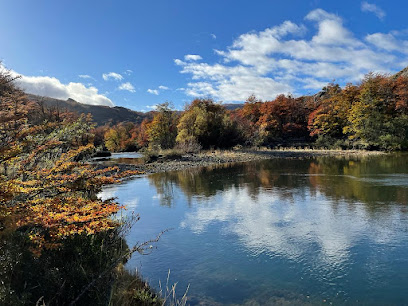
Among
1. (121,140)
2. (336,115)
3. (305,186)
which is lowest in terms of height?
(305,186)

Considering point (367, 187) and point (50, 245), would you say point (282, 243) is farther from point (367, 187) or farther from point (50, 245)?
point (367, 187)

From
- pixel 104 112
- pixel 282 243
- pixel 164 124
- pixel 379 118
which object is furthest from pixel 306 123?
pixel 104 112

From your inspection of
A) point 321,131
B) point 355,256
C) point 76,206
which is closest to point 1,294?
point 76,206

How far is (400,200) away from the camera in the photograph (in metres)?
11.0

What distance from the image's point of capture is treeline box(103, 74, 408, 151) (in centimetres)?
3669

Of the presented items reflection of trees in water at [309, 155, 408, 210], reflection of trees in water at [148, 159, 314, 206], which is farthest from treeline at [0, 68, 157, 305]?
reflection of trees in water at [309, 155, 408, 210]

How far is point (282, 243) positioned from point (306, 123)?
50.1 m

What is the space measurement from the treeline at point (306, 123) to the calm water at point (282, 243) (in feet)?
83.1

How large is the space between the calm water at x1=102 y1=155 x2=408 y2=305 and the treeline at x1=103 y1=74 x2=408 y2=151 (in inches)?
997

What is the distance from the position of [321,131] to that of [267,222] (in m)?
41.4

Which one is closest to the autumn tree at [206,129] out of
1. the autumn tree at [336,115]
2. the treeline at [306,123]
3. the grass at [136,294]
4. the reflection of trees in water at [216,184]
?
the treeline at [306,123]

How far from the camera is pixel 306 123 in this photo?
177 feet

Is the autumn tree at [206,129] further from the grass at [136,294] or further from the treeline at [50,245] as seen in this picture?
the treeline at [50,245]

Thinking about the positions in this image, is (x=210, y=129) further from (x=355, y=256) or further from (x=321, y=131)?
(x=355, y=256)
